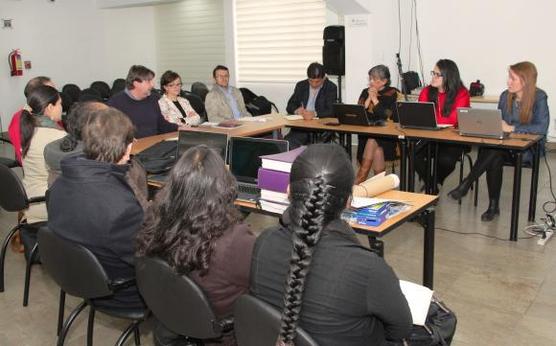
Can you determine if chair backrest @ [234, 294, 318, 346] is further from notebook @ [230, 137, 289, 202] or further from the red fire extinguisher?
the red fire extinguisher

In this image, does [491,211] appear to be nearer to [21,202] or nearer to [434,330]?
[434,330]

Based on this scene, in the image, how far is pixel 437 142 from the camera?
4.59 metres

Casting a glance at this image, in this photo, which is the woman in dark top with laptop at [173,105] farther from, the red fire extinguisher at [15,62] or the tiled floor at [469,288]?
the red fire extinguisher at [15,62]

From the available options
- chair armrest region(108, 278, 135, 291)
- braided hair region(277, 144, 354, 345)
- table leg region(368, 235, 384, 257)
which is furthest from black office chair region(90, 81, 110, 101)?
braided hair region(277, 144, 354, 345)

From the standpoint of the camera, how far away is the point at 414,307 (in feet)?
6.19

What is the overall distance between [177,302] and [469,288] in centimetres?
214

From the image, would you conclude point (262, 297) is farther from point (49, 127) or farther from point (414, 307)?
point (49, 127)

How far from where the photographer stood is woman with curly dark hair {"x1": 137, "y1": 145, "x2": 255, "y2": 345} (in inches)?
71.2

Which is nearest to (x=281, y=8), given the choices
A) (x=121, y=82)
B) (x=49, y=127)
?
(x=121, y=82)

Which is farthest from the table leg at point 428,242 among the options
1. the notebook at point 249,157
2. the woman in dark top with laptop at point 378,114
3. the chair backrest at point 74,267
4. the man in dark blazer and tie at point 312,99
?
the man in dark blazer and tie at point 312,99

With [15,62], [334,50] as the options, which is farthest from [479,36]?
[15,62]

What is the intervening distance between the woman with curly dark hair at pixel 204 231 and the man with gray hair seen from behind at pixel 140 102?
9.79 feet

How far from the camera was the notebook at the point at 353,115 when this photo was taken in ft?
16.3

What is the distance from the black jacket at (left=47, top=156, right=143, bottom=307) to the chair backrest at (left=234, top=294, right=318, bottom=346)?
31.5 inches
